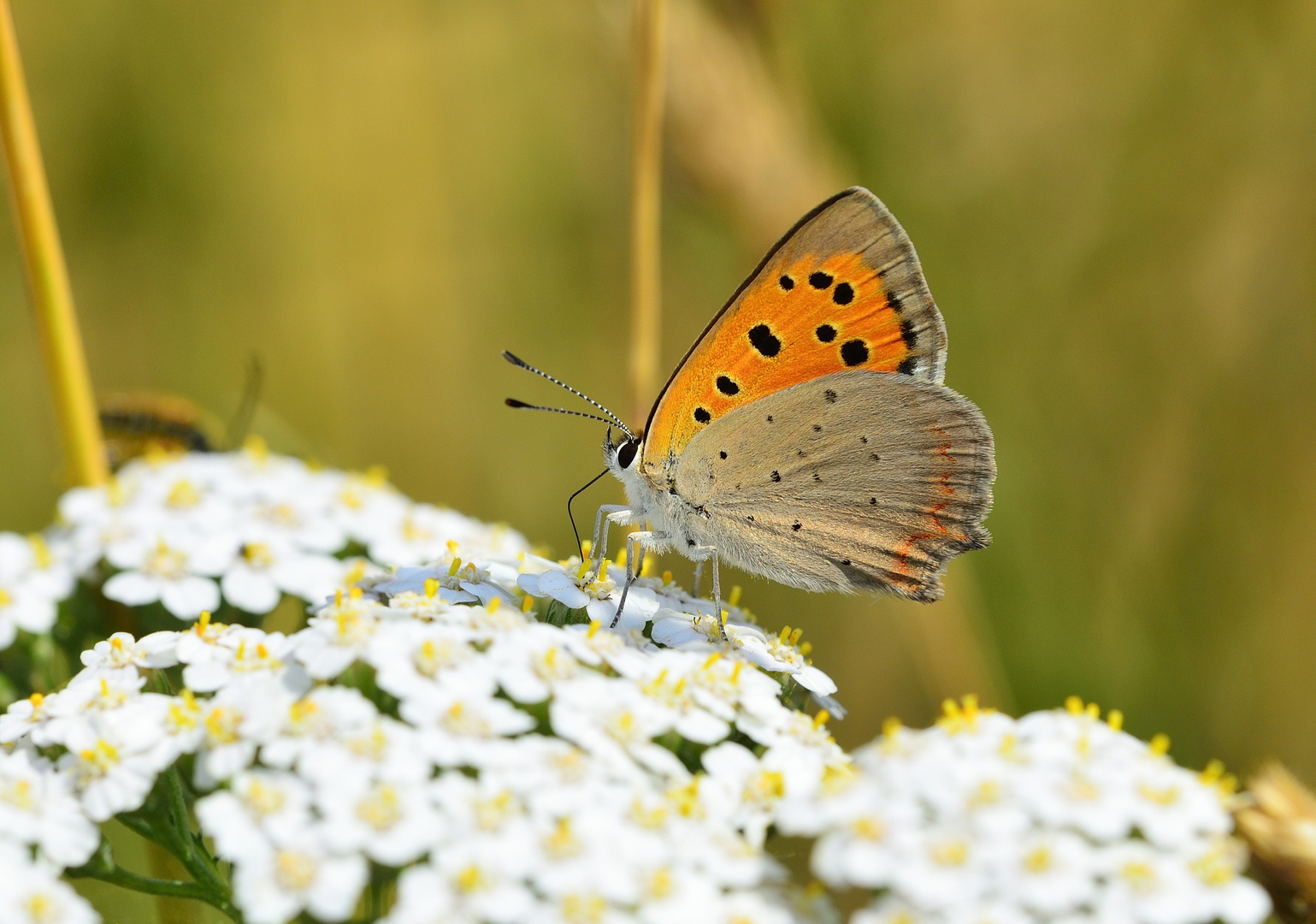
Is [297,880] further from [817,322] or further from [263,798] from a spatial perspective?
[817,322]

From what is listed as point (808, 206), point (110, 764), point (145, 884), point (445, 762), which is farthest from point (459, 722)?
point (808, 206)

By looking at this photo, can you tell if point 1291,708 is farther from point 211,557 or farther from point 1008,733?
point 211,557

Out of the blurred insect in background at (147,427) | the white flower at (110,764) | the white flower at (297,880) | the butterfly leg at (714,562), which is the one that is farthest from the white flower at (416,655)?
the blurred insect in background at (147,427)

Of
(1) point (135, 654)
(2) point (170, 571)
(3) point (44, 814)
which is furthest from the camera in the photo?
(2) point (170, 571)

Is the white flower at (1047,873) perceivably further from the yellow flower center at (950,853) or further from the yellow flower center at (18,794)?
the yellow flower center at (18,794)

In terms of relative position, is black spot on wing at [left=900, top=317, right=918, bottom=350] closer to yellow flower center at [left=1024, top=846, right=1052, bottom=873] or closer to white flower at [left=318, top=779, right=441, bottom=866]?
yellow flower center at [left=1024, top=846, right=1052, bottom=873]

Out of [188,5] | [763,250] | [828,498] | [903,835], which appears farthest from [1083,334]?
[188,5]
